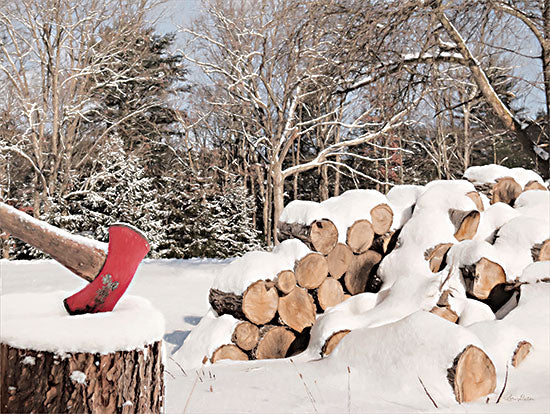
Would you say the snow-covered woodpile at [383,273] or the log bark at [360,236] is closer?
the snow-covered woodpile at [383,273]

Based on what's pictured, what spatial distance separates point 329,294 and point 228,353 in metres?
1.24

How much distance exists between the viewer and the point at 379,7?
525 centimetres

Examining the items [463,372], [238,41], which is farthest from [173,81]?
[463,372]

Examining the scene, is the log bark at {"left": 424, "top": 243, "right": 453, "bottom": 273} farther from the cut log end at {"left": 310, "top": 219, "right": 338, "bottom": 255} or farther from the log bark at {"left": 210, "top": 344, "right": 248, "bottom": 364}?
the log bark at {"left": 210, "top": 344, "right": 248, "bottom": 364}

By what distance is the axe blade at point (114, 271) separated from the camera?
1.32m

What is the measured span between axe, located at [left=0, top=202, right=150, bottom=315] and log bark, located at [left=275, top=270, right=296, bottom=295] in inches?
112

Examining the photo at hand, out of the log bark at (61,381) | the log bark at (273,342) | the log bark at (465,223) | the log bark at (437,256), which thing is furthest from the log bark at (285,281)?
the log bark at (61,381)

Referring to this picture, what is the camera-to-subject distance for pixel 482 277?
13.1 ft

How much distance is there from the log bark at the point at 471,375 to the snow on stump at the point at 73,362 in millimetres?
1905

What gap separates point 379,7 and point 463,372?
4.35 meters

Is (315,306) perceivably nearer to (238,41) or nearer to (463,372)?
(463,372)

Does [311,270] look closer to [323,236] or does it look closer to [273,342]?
[323,236]

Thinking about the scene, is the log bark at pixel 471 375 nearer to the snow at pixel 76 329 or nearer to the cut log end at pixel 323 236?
the snow at pixel 76 329

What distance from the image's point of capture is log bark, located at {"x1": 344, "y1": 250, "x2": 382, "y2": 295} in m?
4.80
